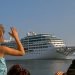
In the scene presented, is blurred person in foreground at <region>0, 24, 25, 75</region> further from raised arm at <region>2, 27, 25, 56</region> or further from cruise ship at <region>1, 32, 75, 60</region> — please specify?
cruise ship at <region>1, 32, 75, 60</region>

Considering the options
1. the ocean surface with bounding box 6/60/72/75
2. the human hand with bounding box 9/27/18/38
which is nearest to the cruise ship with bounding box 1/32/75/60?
the ocean surface with bounding box 6/60/72/75

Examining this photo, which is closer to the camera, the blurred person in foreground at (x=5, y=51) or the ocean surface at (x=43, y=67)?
the blurred person in foreground at (x=5, y=51)

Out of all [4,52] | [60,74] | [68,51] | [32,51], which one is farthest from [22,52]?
[68,51]

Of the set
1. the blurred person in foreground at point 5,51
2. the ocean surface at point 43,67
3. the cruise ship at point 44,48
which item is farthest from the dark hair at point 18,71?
the cruise ship at point 44,48

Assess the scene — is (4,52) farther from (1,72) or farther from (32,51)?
(32,51)

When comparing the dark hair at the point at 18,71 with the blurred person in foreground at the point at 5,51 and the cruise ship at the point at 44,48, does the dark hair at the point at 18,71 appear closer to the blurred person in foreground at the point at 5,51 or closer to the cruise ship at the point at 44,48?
the blurred person in foreground at the point at 5,51

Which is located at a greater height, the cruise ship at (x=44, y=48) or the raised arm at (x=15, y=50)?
the raised arm at (x=15, y=50)

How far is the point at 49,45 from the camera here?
75562 mm

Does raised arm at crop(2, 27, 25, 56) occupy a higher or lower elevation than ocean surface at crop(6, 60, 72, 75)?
higher

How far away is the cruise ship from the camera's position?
73.9m

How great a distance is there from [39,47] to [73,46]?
36.2 feet

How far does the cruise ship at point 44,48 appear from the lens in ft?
242

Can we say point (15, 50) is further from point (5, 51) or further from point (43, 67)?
point (43, 67)

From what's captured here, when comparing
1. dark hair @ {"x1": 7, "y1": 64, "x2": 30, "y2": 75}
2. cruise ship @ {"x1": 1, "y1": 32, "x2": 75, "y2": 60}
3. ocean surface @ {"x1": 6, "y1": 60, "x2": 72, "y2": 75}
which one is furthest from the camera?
cruise ship @ {"x1": 1, "y1": 32, "x2": 75, "y2": 60}
